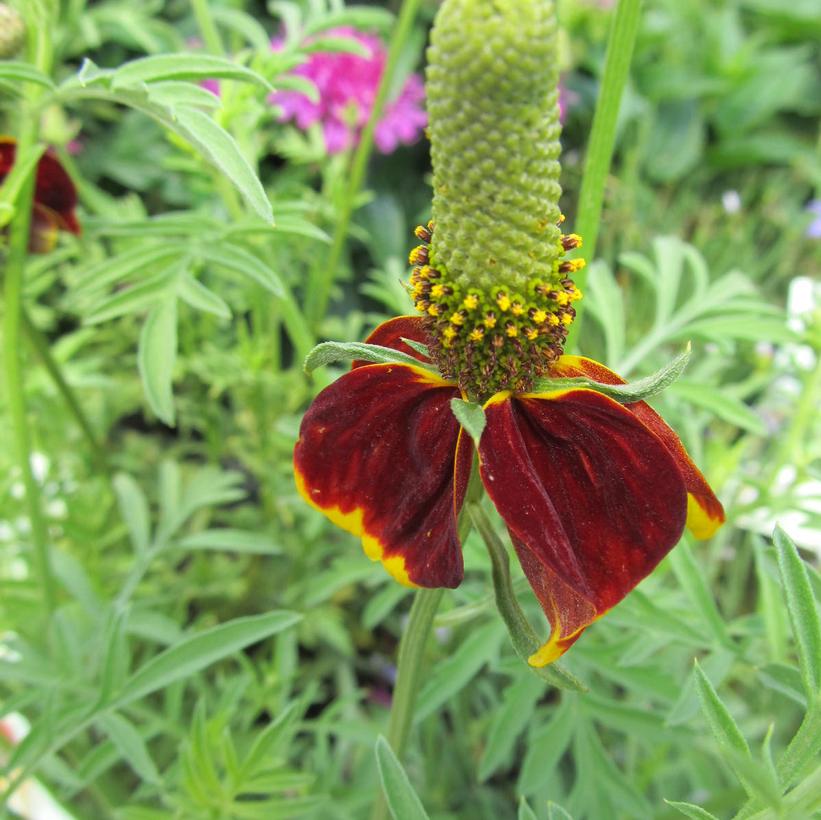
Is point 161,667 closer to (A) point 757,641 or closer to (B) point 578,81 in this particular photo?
(A) point 757,641

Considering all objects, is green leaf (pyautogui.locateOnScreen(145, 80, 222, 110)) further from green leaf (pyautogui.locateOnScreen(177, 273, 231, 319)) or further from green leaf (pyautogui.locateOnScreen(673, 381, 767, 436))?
green leaf (pyautogui.locateOnScreen(673, 381, 767, 436))

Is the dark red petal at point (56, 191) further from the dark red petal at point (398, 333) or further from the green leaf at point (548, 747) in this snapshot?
the green leaf at point (548, 747)

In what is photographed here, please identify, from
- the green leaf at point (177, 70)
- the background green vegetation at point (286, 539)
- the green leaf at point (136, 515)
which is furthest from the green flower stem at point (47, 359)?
the green leaf at point (177, 70)

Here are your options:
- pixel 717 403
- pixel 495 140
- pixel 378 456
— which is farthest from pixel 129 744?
pixel 717 403

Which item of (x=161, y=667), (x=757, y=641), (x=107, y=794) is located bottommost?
(x=107, y=794)

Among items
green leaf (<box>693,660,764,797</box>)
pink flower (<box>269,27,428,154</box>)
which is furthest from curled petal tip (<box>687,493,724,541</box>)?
pink flower (<box>269,27,428,154</box>)

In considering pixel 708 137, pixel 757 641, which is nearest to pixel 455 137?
pixel 757 641

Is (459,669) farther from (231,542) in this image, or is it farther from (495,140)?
(495,140)
